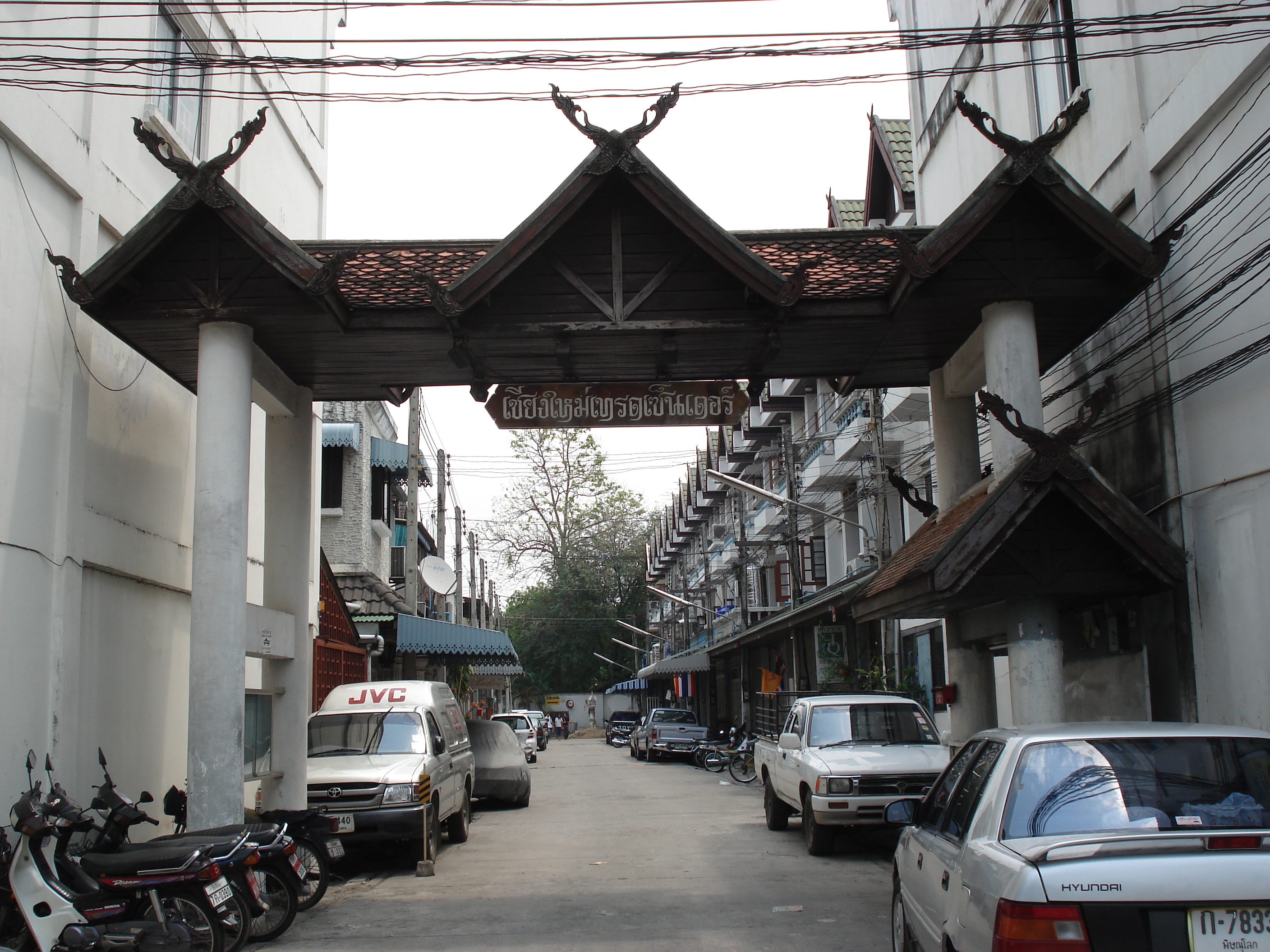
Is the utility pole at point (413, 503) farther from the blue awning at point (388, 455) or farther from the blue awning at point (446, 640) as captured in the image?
the blue awning at point (388, 455)

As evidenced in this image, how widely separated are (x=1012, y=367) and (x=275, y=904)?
7738 millimetres

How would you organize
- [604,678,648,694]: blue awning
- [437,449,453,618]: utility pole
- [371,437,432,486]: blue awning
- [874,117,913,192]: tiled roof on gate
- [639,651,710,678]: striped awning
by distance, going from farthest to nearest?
[604,678,648,694]: blue awning < [639,651,710,678]: striped awning < [437,449,453,618]: utility pole < [371,437,432,486]: blue awning < [874,117,913,192]: tiled roof on gate

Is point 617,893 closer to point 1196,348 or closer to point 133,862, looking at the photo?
point 133,862

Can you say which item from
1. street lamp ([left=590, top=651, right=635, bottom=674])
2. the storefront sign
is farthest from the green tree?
the storefront sign

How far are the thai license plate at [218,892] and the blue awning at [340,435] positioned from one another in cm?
2048

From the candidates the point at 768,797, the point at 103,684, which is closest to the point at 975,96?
the point at 768,797

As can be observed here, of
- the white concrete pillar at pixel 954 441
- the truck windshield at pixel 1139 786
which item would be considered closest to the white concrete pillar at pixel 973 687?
the white concrete pillar at pixel 954 441

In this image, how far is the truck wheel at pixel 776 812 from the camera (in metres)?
16.4

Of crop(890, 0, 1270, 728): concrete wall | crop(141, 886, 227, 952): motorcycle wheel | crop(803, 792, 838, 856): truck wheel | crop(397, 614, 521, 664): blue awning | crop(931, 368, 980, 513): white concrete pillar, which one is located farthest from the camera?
crop(397, 614, 521, 664): blue awning

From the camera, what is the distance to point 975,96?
1530 cm

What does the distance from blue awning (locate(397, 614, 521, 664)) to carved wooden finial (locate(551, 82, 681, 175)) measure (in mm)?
14225

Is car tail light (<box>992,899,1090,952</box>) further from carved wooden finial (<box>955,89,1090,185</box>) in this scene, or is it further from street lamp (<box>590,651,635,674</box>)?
street lamp (<box>590,651,635,674</box>)

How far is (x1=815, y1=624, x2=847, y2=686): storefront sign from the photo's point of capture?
27141 mm

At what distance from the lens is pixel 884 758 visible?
531 inches
